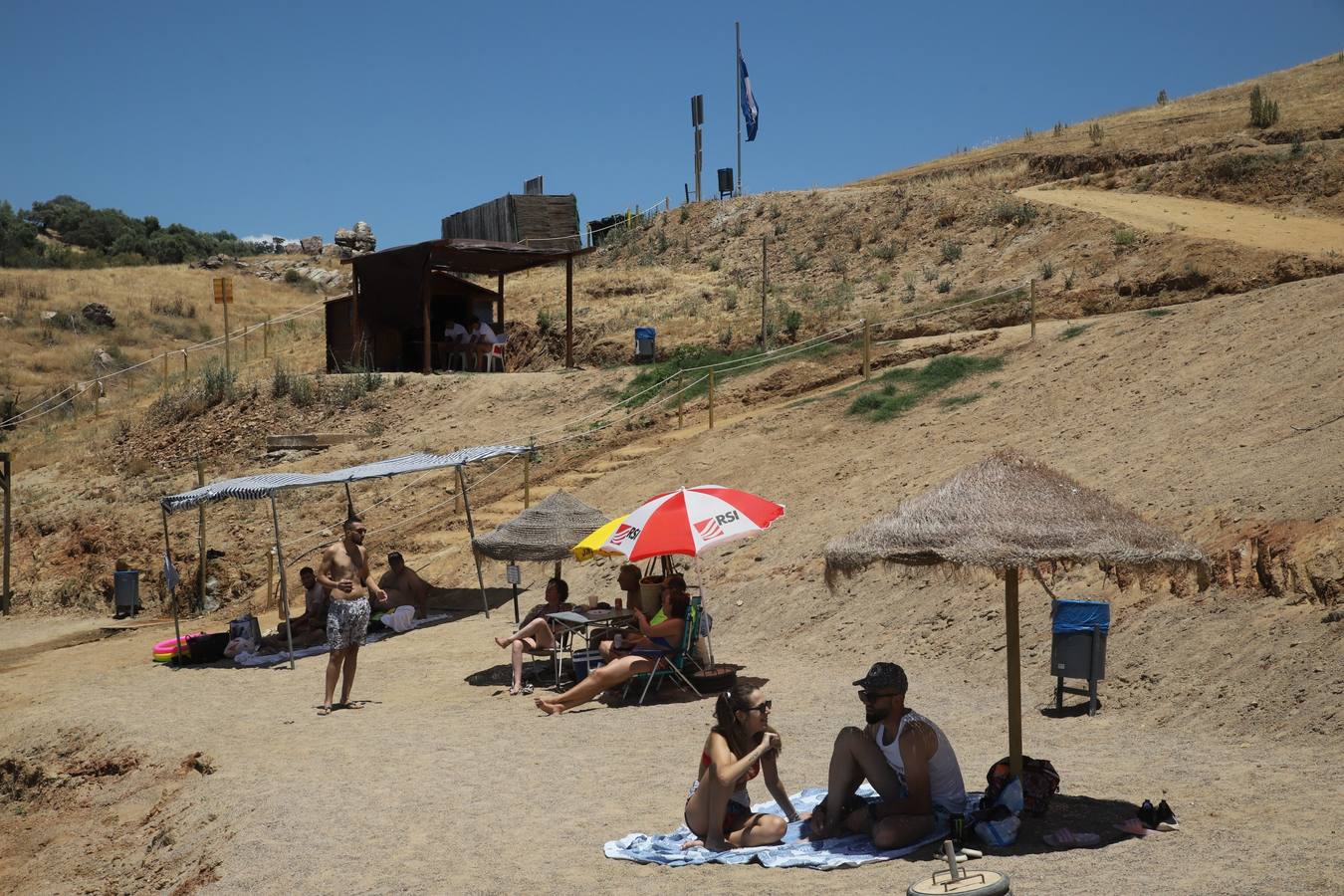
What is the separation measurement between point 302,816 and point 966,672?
553 cm

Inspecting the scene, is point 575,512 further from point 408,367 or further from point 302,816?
point 408,367

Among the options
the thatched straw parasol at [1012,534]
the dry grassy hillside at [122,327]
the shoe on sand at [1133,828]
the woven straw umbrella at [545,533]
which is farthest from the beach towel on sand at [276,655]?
the dry grassy hillside at [122,327]

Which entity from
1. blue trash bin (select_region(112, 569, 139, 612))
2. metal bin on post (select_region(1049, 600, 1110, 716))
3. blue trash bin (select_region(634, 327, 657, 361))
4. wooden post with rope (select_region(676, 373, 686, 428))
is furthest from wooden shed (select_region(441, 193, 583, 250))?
metal bin on post (select_region(1049, 600, 1110, 716))

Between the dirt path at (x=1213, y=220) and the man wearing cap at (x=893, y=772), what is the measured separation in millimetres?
18190

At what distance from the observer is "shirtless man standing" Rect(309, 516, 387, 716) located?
36.4 ft

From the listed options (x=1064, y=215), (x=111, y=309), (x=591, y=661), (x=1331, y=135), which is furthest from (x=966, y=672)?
(x=111, y=309)

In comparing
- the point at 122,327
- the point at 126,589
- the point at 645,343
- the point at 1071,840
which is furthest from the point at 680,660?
the point at 122,327

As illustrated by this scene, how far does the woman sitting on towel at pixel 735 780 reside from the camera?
21.5 ft

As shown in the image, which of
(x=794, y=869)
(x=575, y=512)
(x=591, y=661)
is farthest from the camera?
(x=575, y=512)

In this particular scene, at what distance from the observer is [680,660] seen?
10.9 metres

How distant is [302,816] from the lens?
7.92 meters

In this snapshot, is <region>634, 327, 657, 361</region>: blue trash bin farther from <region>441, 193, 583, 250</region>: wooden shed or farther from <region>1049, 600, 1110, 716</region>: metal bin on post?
<region>1049, 600, 1110, 716</region>: metal bin on post

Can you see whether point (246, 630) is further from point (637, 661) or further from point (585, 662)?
point (637, 661)

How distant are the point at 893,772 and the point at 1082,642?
3119 millimetres
